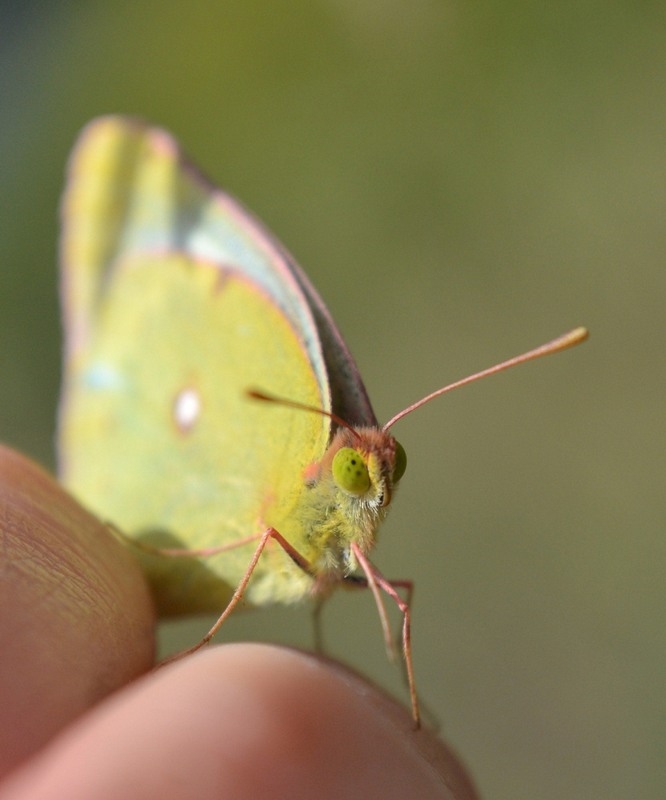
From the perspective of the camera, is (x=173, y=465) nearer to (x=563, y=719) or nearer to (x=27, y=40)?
(x=563, y=719)

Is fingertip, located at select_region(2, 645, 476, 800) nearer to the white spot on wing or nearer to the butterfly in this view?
the butterfly

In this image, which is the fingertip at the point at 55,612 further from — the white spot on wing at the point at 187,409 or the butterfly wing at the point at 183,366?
the white spot on wing at the point at 187,409

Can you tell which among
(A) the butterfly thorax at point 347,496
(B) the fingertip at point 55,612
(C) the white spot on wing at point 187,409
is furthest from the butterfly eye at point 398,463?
(C) the white spot on wing at point 187,409

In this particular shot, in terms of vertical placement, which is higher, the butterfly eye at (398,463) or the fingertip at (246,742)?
the butterfly eye at (398,463)

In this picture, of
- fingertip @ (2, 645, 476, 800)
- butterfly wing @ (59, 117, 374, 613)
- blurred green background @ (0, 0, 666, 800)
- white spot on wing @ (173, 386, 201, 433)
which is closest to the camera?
fingertip @ (2, 645, 476, 800)

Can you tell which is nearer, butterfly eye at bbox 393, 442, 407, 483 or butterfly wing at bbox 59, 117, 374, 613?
butterfly eye at bbox 393, 442, 407, 483

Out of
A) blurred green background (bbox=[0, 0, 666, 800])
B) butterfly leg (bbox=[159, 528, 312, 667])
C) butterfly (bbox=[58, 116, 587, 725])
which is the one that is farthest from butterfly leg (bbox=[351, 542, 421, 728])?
blurred green background (bbox=[0, 0, 666, 800])
